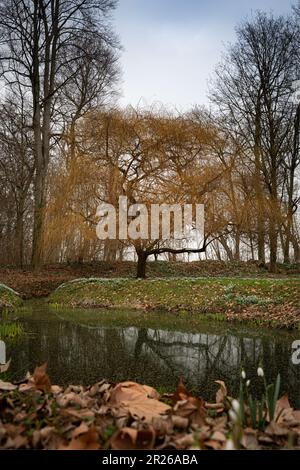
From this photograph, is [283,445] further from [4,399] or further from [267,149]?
Answer: [267,149]

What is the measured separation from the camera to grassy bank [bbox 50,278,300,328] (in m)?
10.9

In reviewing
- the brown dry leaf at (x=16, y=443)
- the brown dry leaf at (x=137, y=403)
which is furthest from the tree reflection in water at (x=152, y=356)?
the brown dry leaf at (x=16, y=443)

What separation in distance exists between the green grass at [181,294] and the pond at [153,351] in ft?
5.77

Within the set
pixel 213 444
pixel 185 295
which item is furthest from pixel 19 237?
pixel 213 444

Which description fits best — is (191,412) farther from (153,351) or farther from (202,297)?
(202,297)

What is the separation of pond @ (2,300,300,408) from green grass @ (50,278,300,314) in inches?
69.2

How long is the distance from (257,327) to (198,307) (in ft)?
9.86

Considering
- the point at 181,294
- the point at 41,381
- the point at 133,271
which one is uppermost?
the point at 133,271

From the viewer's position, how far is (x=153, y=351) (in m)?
6.87

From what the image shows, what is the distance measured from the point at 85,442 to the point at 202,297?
37.1ft

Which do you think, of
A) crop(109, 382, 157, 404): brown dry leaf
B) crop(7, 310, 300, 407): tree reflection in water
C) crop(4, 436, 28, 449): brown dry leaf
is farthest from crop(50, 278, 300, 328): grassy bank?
crop(4, 436, 28, 449): brown dry leaf

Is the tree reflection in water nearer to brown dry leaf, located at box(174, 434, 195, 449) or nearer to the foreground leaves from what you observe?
the foreground leaves

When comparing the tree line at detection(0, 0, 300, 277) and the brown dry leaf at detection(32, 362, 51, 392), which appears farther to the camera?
the tree line at detection(0, 0, 300, 277)

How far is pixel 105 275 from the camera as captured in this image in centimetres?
2088
